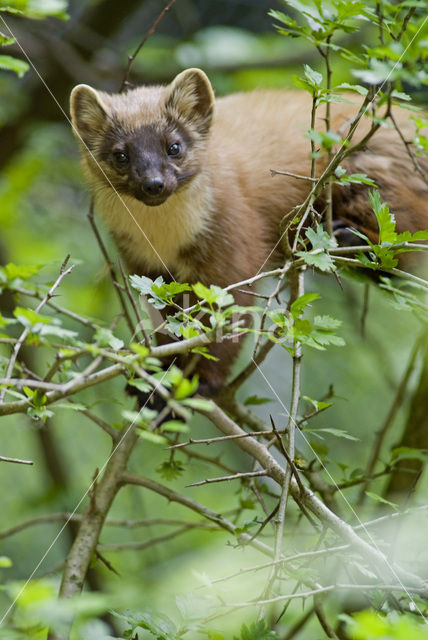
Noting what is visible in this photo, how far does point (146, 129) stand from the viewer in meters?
3.34

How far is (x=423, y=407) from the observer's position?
3674mm

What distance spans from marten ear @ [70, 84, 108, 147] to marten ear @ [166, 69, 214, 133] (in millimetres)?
312

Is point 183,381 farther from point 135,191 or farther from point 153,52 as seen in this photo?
point 153,52

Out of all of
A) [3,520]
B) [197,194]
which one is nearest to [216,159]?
[197,194]

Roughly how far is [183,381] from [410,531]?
5.12 feet

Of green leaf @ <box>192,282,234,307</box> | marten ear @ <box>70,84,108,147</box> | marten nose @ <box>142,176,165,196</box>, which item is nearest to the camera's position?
green leaf @ <box>192,282,234,307</box>

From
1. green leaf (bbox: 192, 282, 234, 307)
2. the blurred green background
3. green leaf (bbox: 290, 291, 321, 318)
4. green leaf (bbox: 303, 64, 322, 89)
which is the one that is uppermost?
green leaf (bbox: 303, 64, 322, 89)

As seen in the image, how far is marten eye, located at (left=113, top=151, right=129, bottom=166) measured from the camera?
3328 millimetres

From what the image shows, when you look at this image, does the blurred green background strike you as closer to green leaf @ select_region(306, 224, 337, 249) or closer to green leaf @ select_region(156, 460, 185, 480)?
green leaf @ select_region(156, 460, 185, 480)

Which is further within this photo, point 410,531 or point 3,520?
point 3,520

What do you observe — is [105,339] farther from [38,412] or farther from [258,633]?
[258,633]

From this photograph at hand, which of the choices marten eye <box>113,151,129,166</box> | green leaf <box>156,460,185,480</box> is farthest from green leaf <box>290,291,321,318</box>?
marten eye <box>113,151,129,166</box>

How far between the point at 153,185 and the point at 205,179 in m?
0.46

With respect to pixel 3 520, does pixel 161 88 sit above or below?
above
